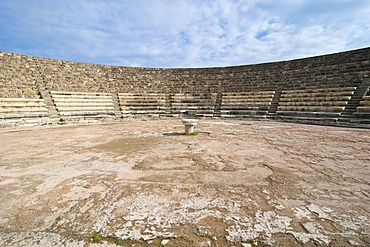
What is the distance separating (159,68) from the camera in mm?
19719

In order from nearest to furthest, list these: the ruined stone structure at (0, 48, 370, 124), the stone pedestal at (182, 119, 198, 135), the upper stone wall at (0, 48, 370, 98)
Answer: the stone pedestal at (182, 119, 198, 135), the ruined stone structure at (0, 48, 370, 124), the upper stone wall at (0, 48, 370, 98)

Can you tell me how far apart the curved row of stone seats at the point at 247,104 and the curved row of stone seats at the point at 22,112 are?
11.8 m

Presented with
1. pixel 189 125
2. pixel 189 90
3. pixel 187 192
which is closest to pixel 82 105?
pixel 189 90

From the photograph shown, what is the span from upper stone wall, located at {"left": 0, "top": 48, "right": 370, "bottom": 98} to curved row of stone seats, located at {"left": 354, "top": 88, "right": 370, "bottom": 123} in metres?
1.90

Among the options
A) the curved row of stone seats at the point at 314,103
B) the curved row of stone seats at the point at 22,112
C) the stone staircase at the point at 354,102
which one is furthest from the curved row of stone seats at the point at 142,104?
the stone staircase at the point at 354,102

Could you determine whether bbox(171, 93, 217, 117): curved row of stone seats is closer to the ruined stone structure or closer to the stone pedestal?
the ruined stone structure

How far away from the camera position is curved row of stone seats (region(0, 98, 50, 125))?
11000 mm

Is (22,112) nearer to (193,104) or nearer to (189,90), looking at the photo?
(193,104)

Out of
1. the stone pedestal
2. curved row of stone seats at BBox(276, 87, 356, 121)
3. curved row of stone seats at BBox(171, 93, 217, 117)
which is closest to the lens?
A: the stone pedestal

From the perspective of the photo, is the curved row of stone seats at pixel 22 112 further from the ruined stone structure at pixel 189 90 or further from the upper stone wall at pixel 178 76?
the upper stone wall at pixel 178 76

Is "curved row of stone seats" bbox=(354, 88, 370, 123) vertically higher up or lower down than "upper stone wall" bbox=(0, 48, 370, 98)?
lower down

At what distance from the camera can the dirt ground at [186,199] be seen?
2.09 metres

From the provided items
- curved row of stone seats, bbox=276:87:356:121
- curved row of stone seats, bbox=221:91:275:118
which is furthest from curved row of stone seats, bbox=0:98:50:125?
curved row of stone seats, bbox=276:87:356:121

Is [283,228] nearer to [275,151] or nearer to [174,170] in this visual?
[174,170]
